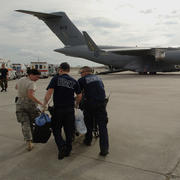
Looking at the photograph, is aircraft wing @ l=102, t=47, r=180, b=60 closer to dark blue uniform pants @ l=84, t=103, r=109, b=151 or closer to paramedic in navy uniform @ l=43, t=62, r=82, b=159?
dark blue uniform pants @ l=84, t=103, r=109, b=151

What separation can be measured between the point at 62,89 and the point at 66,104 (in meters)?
0.30

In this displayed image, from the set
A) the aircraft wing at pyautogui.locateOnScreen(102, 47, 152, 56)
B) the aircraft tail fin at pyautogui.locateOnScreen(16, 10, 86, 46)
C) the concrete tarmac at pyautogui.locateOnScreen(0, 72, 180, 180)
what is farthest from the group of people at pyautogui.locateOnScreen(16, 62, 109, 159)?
the aircraft tail fin at pyautogui.locateOnScreen(16, 10, 86, 46)

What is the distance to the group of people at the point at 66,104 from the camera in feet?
12.3

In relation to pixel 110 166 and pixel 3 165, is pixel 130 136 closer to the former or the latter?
pixel 110 166

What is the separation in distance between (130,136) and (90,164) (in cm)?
161

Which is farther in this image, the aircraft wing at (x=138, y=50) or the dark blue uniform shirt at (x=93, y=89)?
the aircraft wing at (x=138, y=50)

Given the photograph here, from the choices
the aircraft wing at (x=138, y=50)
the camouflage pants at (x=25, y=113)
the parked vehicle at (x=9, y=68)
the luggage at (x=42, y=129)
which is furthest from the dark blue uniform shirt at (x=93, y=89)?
the parked vehicle at (x=9, y=68)

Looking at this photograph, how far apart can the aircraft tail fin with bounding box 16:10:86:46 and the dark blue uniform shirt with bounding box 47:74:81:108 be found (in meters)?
23.7

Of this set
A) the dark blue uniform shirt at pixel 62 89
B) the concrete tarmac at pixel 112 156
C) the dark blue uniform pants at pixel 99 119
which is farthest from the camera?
the dark blue uniform pants at pixel 99 119

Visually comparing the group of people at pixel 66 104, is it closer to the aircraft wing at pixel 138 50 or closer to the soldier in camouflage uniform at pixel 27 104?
the soldier in camouflage uniform at pixel 27 104

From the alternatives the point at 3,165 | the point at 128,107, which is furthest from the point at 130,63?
the point at 3,165

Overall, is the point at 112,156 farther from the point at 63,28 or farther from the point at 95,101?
the point at 63,28

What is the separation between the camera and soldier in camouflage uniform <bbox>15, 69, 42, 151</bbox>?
4.08 metres

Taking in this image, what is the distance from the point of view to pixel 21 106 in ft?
13.5
